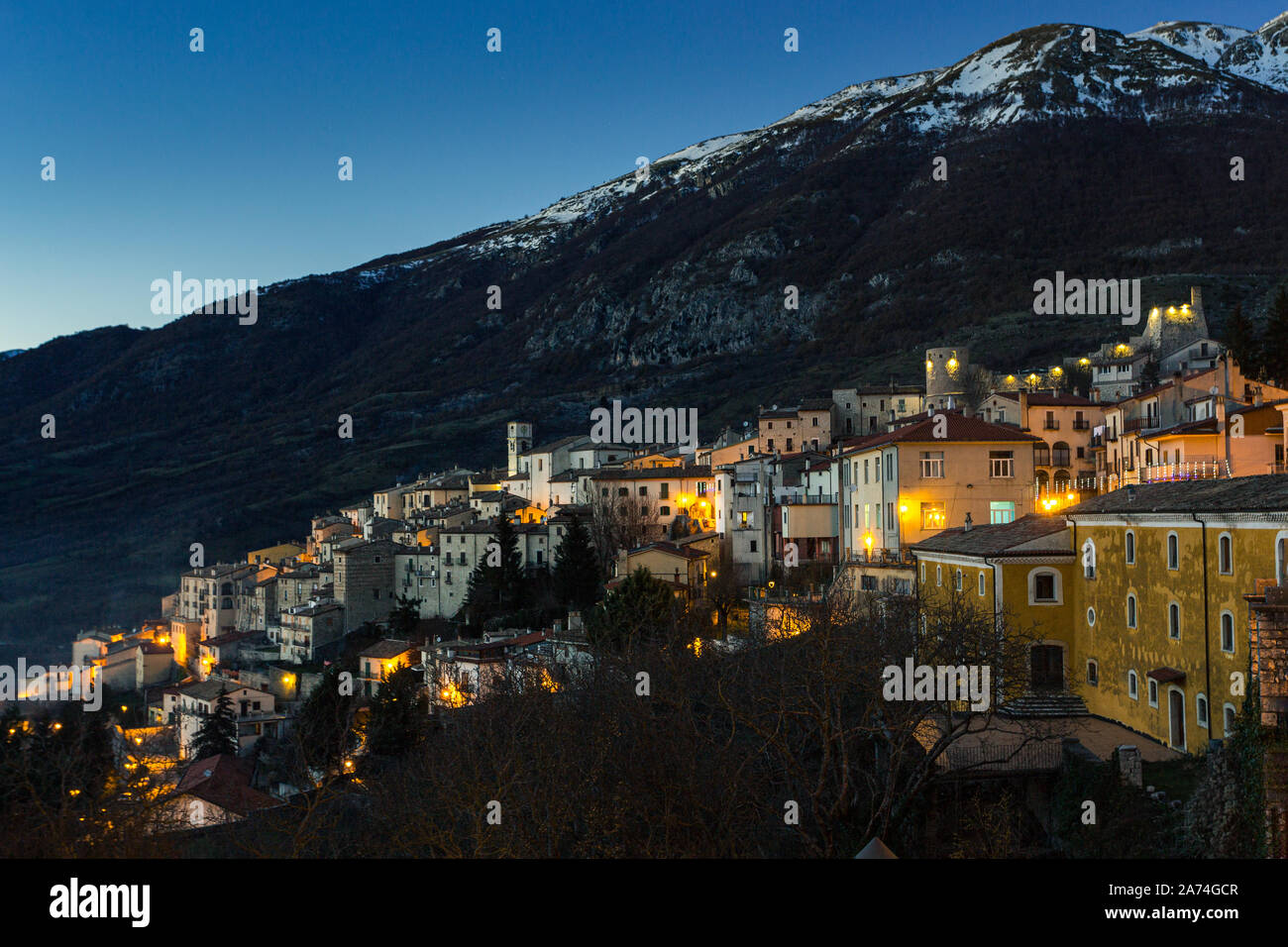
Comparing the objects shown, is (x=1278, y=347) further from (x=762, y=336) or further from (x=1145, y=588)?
(x=762, y=336)

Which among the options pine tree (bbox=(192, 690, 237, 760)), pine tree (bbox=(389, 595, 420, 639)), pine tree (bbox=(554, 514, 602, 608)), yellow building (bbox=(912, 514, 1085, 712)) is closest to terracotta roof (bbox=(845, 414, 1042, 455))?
yellow building (bbox=(912, 514, 1085, 712))

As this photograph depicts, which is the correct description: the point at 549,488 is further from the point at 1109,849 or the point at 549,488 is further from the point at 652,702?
the point at 1109,849

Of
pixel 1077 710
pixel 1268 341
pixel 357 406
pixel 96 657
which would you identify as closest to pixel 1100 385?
pixel 1268 341

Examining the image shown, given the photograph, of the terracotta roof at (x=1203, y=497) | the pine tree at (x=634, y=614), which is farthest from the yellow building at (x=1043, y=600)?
the pine tree at (x=634, y=614)

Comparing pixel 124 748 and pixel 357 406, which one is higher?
pixel 357 406

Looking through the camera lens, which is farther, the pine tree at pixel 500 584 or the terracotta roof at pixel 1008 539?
the pine tree at pixel 500 584

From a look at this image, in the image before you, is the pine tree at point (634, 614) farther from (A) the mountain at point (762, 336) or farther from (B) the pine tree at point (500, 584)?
(A) the mountain at point (762, 336)

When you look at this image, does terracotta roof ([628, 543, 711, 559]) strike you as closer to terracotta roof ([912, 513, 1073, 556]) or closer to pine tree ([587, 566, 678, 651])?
pine tree ([587, 566, 678, 651])

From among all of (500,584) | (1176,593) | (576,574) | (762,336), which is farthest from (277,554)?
(1176,593)
